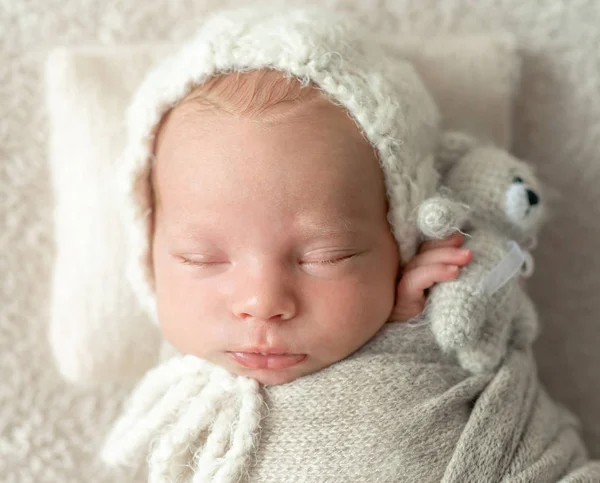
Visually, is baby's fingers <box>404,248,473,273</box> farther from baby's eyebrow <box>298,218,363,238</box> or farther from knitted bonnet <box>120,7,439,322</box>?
baby's eyebrow <box>298,218,363,238</box>

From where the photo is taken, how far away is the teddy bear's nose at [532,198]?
124cm

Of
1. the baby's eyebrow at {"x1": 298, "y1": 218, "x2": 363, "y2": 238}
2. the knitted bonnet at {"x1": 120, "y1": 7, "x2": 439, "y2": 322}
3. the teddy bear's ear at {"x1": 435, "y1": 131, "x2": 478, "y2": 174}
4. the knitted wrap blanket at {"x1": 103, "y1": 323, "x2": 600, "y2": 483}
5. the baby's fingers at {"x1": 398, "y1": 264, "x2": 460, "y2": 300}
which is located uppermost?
the knitted bonnet at {"x1": 120, "y1": 7, "x2": 439, "y2": 322}

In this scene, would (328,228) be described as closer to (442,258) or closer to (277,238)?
(277,238)

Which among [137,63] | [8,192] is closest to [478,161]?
[137,63]

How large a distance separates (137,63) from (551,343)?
1.20 metres

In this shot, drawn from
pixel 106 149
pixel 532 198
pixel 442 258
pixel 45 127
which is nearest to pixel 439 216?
pixel 442 258

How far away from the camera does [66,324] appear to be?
1.44 m

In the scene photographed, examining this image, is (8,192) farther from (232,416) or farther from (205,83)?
(232,416)

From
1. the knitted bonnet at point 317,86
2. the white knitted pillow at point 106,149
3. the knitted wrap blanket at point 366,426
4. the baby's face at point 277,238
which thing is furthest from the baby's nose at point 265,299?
the white knitted pillow at point 106,149

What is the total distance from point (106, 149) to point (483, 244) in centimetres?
83

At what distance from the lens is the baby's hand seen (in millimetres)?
1168

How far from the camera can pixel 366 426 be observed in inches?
43.0

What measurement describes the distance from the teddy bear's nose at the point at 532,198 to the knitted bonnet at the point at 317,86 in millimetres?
179

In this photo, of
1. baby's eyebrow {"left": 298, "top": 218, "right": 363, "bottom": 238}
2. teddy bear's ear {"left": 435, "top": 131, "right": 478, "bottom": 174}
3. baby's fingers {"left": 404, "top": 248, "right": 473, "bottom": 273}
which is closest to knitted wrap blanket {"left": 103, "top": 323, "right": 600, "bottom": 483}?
baby's fingers {"left": 404, "top": 248, "right": 473, "bottom": 273}
